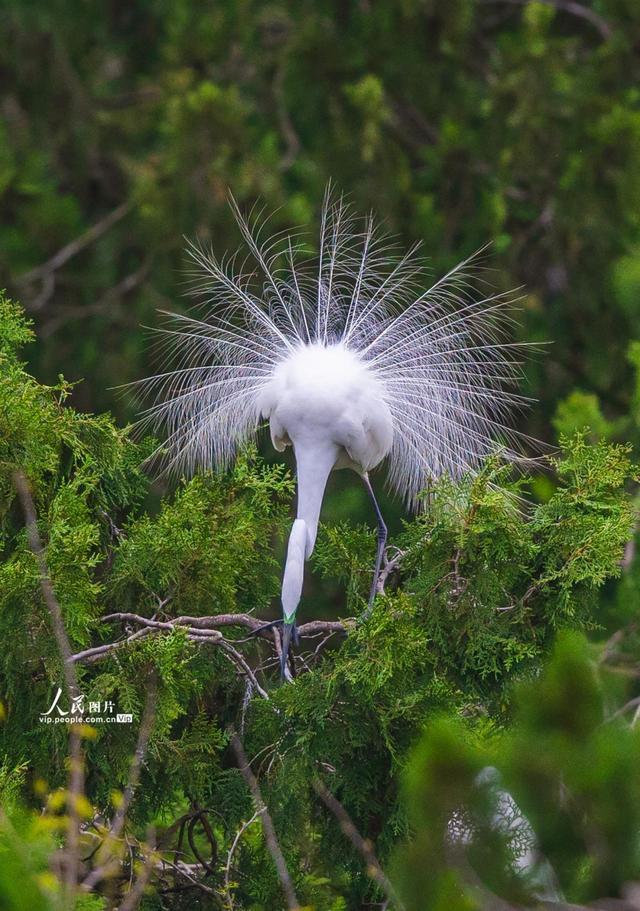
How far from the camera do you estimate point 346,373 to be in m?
3.77

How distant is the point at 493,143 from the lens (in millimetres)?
7398

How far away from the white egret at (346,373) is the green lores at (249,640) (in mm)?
648

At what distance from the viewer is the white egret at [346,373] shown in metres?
3.73

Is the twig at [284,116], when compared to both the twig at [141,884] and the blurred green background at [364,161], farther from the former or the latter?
the twig at [141,884]

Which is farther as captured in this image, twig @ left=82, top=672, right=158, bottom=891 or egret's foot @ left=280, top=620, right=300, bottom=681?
egret's foot @ left=280, top=620, right=300, bottom=681

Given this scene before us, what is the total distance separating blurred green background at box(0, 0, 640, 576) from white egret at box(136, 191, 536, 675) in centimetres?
183

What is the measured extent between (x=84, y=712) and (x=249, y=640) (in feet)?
1.63

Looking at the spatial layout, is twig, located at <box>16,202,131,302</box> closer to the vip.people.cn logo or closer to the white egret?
the white egret

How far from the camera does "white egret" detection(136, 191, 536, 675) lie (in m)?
3.73

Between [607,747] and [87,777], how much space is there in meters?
1.50

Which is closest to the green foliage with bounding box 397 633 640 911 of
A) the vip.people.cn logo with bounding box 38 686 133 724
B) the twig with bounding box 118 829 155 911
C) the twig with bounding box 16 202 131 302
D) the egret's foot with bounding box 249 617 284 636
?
the twig with bounding box 118 829 155 911

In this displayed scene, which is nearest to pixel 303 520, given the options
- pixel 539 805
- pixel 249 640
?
pixel 249 640

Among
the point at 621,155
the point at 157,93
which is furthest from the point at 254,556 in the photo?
the point at 157,93

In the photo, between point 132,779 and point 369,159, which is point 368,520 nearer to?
point 369,159
